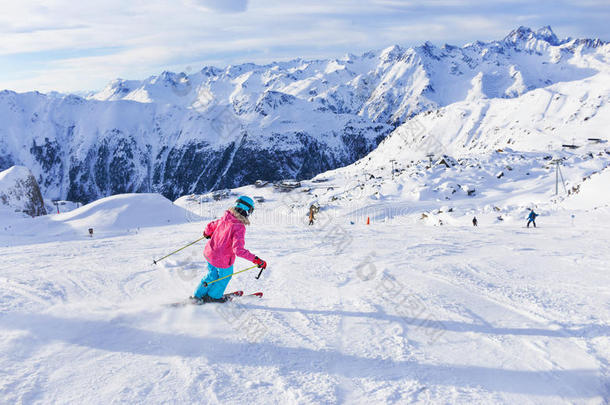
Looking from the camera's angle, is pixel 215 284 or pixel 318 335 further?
pixel 215 284

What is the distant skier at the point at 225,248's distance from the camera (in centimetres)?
601

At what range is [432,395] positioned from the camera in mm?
3785

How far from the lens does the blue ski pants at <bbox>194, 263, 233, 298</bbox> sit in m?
6.19

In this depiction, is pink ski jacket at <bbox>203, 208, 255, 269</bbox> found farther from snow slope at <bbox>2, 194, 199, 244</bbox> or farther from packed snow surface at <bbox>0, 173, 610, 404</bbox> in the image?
snow slope at <bbox>2, 194, 199, 244</bbox>

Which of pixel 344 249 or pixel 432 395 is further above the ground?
pixel 432 395

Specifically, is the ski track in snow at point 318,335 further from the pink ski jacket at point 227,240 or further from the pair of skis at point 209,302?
the pink ski jacket at point 227,240

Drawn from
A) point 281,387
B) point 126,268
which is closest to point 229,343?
point 281,387

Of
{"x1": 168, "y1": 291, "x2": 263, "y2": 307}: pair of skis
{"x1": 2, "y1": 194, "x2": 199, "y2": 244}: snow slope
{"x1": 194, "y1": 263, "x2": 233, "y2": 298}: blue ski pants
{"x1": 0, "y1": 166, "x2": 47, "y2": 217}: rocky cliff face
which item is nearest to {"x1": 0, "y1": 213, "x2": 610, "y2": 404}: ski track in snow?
{"x1": 168, "y1": 291, "x2": 263, "y2": 307}: pair of skis

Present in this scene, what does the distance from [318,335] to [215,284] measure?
2.09m

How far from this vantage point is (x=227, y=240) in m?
6.04

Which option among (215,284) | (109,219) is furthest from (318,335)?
(109,219)

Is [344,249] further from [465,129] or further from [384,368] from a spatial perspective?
[465,129]

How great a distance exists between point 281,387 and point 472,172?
48432 mm

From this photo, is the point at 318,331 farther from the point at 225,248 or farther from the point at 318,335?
the point at 225,248
